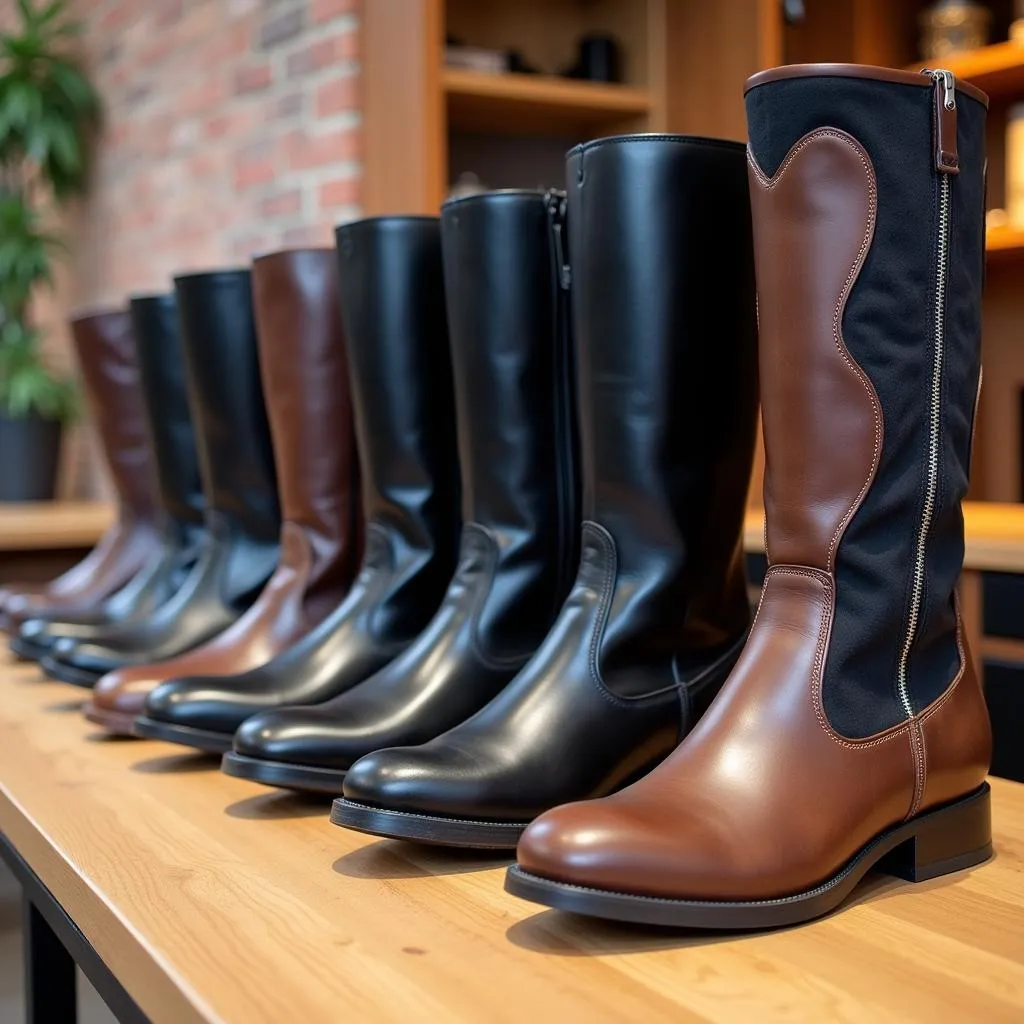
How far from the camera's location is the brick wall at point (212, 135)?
8.43ft

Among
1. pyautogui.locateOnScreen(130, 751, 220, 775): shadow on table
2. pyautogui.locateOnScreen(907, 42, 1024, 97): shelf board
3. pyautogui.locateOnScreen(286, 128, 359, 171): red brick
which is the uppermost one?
pyautogui.locateOnScreen(907, 42, 1024, 97): shelf board

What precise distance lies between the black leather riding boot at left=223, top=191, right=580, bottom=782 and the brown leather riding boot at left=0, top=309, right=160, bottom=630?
0.85 m

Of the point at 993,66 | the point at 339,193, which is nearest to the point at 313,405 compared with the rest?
the point at 339,193

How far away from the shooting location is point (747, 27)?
263 centimetres

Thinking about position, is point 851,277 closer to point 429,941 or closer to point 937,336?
point 937,336

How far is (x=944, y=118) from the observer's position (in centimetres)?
68

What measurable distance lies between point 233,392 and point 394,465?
315mm

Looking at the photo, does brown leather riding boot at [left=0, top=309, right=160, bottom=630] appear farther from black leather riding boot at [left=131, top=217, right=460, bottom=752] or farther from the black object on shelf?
the black object on shelf

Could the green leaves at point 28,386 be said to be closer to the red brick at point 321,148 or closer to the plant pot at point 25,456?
the plant pot at point 25,456

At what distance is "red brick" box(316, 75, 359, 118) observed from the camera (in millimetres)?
2486

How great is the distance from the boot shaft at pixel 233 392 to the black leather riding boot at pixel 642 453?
0.53 m

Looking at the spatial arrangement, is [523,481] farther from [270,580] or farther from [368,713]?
[270,580]

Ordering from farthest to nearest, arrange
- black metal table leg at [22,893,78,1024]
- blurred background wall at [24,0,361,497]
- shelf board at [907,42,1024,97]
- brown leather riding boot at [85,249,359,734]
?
blurred background wall at [24,0,361,497] → shelf board at [907,42,1024,97] → brown leather riding boot at [85,249,359,734] → black metal table leg at [22,893,78,1024]

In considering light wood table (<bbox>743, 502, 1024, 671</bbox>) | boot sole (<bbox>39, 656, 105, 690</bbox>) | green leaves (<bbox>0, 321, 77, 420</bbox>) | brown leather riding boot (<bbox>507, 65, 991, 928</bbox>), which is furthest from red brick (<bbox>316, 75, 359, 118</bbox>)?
brown leather riding boot (<bbox>507, 65, 991, 928</bbox>)
